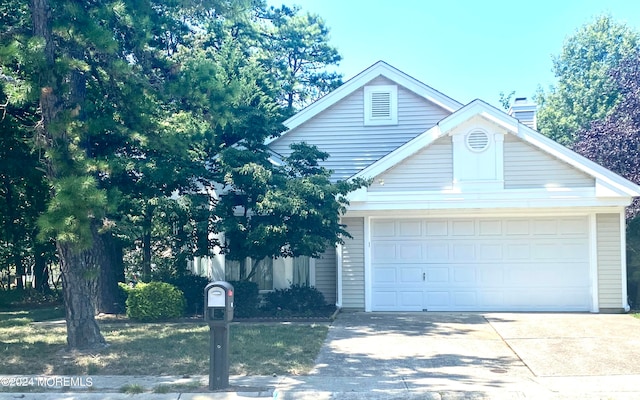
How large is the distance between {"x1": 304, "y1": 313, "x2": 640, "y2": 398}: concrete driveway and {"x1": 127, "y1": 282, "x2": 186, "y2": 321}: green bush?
375 centimetres

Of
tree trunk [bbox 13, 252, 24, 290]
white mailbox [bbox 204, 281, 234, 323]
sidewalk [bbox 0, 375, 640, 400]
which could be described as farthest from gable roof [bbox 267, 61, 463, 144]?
sidewalk [bbox 0, 375, 640, 400]

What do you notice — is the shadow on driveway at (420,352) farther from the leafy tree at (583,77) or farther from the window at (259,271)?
the leafy tree at (583,77)

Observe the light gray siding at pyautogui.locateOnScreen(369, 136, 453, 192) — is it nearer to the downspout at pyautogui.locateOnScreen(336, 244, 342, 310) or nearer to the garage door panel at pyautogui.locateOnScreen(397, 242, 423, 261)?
the garage door panel at pyautogui.locateOnScreen(397, 242, 423, 261)

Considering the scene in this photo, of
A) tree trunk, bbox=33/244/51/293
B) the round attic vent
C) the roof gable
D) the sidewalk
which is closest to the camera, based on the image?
the sidewalk

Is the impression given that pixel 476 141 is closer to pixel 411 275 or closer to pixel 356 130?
pixel 411 275

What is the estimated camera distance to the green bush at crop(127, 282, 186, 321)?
12.5 metres

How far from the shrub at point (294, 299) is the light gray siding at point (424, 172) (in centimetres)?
294

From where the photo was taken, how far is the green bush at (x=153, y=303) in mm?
12500

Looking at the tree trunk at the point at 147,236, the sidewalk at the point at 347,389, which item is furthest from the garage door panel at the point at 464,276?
the tree trunk at the point at 147,236

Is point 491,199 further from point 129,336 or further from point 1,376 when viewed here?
point 1,376

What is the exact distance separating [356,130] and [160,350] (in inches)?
356

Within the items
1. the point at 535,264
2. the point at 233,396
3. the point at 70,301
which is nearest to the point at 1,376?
the point at 70,301

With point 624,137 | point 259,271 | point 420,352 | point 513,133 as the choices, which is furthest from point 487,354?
point 624,137

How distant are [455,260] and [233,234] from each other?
5.45m
